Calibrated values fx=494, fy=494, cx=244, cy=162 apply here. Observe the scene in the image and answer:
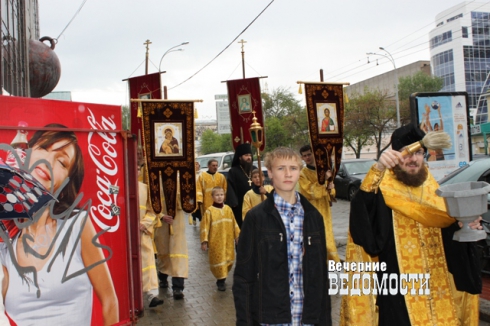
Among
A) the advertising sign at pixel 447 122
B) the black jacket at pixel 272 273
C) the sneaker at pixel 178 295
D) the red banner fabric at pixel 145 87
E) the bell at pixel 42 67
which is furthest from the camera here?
the red banner fabric at pixel 145 87

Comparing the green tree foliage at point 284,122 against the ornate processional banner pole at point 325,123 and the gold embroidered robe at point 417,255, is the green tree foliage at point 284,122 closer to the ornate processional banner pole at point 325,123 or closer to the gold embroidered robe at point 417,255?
the ornate processional banner pole at point 325,123

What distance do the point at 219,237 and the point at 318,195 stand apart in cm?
160

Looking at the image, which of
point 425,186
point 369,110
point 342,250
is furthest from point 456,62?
point 425,186

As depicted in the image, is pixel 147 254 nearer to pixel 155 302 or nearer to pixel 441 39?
pixel 155 302

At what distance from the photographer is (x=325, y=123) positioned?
24.5 ft

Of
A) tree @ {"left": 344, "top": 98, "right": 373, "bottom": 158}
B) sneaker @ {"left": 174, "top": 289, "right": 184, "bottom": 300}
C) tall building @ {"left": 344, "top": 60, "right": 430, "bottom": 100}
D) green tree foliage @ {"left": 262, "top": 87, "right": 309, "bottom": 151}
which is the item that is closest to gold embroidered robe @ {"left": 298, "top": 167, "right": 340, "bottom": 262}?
sneaker @ {"left": 174, "top": 289, "right": 184, "bottom": 300}

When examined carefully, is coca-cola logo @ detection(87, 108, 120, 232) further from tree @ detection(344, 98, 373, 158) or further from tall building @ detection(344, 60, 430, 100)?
tall building @ detection(344, 60, 430, 100)

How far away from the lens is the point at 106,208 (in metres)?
4.16

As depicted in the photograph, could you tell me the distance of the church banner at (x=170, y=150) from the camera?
7.32 m

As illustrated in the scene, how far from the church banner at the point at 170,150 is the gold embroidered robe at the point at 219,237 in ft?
1.11

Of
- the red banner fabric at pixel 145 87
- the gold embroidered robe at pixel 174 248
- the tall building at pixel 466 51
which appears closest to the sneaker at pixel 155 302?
the gold embroidered robe at pixel 174 248

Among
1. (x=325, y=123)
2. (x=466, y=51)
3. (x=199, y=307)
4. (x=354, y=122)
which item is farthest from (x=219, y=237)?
(x=466, y=51)

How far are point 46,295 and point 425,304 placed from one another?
9.02 ft

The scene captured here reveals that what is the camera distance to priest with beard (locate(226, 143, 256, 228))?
8820mm
